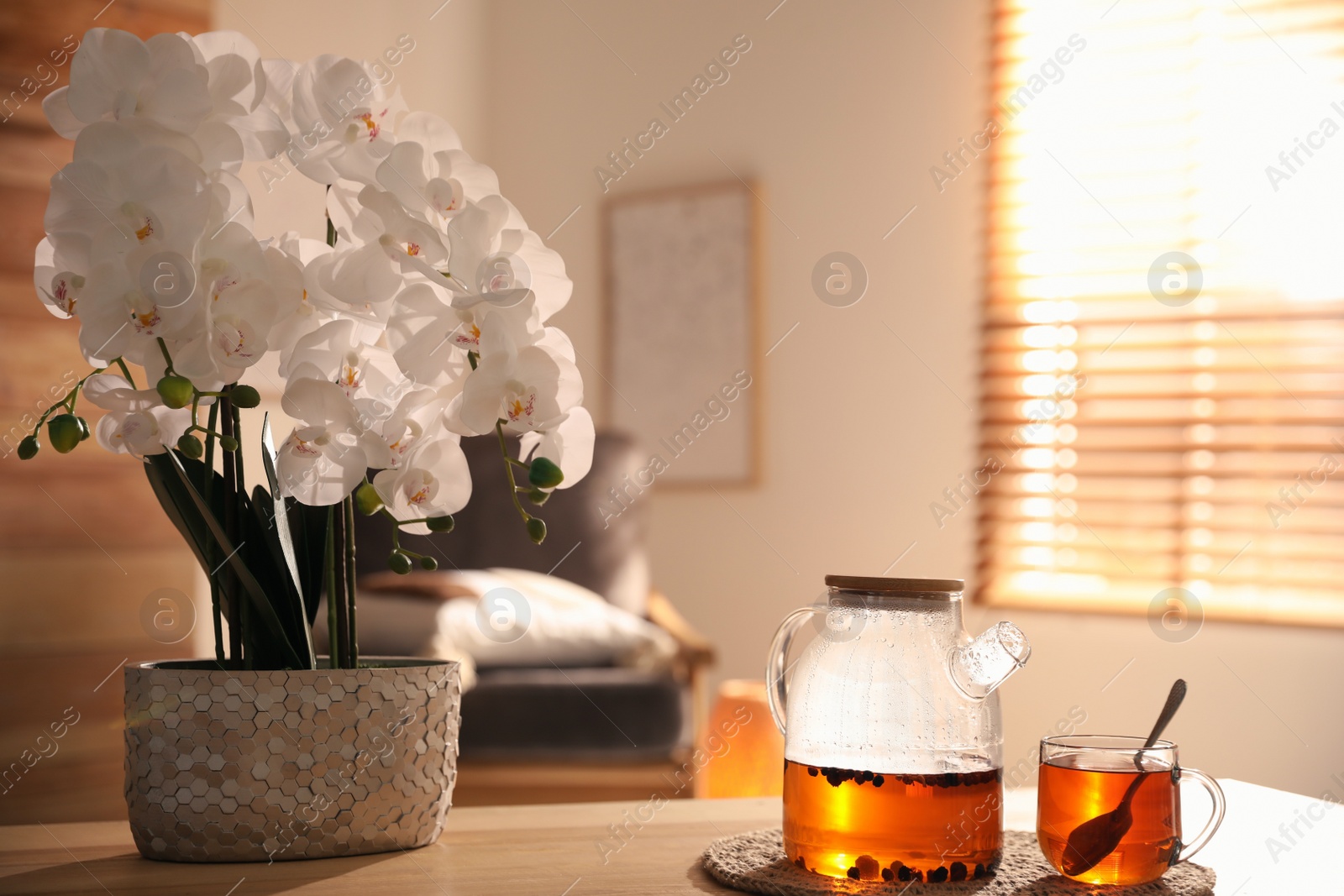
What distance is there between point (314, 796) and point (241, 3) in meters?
2.36

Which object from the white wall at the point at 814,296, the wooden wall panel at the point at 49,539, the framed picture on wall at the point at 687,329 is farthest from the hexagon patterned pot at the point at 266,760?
the framed picture on wall at the point at 687,329

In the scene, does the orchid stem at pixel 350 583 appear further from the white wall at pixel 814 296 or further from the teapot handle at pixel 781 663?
the white wall at pixel 814 296

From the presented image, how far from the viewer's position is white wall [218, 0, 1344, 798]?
2773mm

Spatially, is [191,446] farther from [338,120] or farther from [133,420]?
[338,120]

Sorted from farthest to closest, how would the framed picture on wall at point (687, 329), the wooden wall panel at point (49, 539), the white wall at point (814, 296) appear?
the framed picture on wall at point (687, 329), the white wall at point (814, 296), the wooden wall panel at point (49, 539)

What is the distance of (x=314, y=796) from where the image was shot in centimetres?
68

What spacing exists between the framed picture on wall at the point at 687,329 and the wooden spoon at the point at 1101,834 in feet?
8.80

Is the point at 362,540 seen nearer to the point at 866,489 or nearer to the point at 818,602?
the point at 866,489

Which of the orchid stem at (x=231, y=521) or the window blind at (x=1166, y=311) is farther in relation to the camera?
the window blind at (x=1166, y=311)

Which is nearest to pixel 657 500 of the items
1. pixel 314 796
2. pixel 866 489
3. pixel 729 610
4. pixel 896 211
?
pixel 729 610

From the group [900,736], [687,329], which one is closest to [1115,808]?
[900,736]

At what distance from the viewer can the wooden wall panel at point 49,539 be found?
1.55 meters

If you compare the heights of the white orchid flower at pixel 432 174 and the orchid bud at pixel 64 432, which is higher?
the white orchid flower at pixel 432 174

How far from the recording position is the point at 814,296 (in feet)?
10.8
